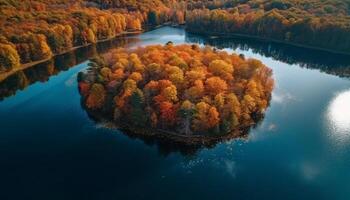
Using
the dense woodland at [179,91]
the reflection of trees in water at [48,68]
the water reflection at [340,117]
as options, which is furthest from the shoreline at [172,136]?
the reflection of trees in water at [48,68]

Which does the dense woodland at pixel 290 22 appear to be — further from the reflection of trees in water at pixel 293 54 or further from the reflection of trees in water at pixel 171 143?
the reflection of trees in water at pixel 171 143

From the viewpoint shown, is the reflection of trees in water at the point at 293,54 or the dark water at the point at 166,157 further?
the reflection of trees in water at the point at 293,54

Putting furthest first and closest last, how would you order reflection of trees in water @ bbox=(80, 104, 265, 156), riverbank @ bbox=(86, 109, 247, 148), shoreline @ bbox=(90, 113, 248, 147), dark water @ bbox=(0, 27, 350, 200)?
shoreline @ bbox=(90, 113, 248, 147)
riverbank @ bbox=(86, 109, 247, 148)
reflection of trees in water @ bbox=(80, 104, 265, 156)
dark water @ bbox=(0, 27, 350, 200)

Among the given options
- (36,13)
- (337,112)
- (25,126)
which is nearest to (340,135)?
(337,112)

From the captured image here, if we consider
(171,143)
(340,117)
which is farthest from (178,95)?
(340,117)

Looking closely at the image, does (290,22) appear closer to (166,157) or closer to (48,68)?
(48,68)

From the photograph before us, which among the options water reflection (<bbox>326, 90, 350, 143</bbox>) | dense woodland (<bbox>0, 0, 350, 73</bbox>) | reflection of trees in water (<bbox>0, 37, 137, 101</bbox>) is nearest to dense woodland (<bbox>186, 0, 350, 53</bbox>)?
dense woodland (<bbox>0, 0, 350, 73</bbox>)

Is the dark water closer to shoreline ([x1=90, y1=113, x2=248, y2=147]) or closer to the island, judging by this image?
shoreline ([x1=90, y1=113, x2=248, y2=147])
